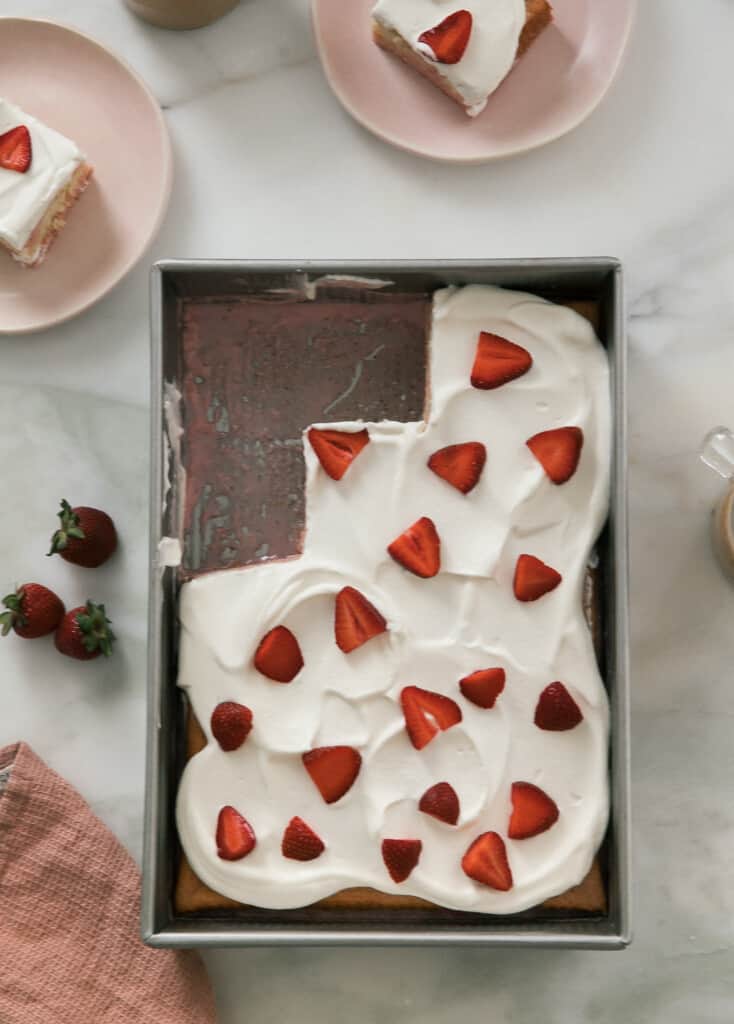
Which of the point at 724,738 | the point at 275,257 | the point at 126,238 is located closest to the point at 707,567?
the point at 724,738

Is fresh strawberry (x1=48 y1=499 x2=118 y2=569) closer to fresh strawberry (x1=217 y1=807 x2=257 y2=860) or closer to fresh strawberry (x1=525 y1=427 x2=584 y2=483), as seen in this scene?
fresh strawberry (x1=217 y1=807 x2=257 y2=860)

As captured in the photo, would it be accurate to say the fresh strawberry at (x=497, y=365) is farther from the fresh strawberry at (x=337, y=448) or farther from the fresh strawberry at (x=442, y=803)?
the fresh strawberry at (x=442, y=803)

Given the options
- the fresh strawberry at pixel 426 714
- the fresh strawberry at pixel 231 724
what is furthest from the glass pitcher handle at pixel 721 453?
the fresh strawberry at pixel 231 724

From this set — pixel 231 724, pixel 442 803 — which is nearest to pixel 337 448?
pixel 231 724

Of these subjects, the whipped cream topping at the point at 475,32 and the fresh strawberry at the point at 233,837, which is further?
the whipped cream topping at the point at 475,32

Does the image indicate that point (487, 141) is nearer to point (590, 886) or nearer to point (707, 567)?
point (707, 567)
